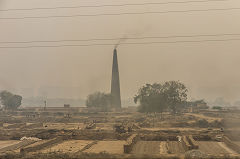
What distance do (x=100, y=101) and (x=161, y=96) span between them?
65884mm

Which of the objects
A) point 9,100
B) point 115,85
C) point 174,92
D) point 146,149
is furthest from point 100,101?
point 146,149

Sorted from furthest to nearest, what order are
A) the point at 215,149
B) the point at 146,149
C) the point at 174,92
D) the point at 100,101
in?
1. the point at 100,101
2. the point at 174,92
3. the point at 215,149
4. the point at 146,149

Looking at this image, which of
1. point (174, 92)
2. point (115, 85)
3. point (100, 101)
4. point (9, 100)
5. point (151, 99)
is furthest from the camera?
point (100, 101)

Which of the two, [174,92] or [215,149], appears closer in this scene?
[215,149]

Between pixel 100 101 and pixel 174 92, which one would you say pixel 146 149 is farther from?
pixel 100 101

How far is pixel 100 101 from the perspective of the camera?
146 m

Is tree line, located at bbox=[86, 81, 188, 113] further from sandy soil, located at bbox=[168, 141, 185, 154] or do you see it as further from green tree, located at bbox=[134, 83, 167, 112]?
sandy soil, located at bbox=[168, 141, 185, 154]

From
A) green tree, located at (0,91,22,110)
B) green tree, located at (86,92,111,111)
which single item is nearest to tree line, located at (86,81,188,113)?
green tree, located at (86,92,111,111)

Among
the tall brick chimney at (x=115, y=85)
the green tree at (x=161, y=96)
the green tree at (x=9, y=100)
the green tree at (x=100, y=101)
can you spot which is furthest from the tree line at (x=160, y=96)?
the green tree at (x=9, y=100)

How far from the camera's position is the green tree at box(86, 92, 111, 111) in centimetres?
14268

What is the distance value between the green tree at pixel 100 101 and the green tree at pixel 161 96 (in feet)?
167

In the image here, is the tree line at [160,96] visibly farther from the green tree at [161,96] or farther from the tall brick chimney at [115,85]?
the tall brick chimney at [115,85]

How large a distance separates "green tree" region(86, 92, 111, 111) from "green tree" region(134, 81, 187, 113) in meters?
51.0

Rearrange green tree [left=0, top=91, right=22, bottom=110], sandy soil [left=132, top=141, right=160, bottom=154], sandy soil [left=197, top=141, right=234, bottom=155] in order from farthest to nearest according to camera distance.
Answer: green tree [left=0, top=91, right=22, bottom=110] < sandy soil [left=197, top=141, right=234, bottom=155] < sandy soil [left=132, top=141, right=160, bottom=154]
